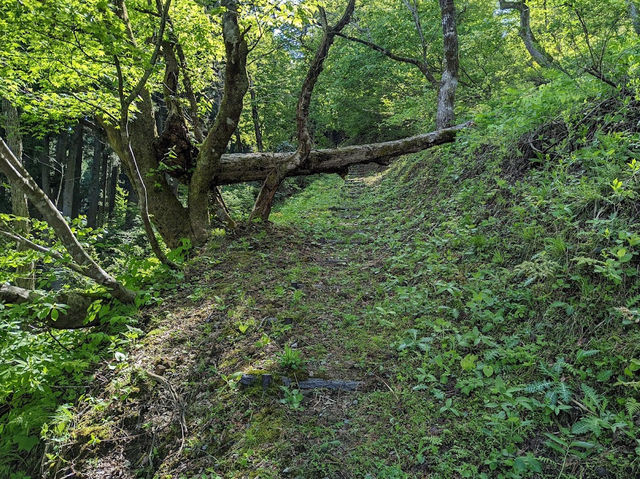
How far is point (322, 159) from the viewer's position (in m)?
7.71

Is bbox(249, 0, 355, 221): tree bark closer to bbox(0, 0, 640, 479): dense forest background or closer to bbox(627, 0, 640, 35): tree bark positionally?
bbox(0, 0, 640, 479): dense forest background

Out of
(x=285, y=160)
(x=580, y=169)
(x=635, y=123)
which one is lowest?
(x=580, y=169)

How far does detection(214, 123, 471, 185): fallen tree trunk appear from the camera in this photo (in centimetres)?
727

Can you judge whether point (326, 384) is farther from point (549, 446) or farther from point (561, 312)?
point (561, 312)

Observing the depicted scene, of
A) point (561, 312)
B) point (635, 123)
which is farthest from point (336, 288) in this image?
point (635, 123)

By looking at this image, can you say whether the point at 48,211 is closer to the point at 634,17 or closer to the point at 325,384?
the point at 325,384

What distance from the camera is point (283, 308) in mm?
4555

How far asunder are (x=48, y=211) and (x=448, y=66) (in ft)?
31.0

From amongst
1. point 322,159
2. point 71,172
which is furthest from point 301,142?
point 71,172

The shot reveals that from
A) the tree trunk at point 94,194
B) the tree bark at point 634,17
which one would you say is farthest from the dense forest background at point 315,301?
the tree trunk at point 94,194

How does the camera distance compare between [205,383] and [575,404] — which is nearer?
[575,404]

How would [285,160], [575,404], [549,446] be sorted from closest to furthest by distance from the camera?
[549,446], [575,404], [285,160]

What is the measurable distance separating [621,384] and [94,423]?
14.0 ft

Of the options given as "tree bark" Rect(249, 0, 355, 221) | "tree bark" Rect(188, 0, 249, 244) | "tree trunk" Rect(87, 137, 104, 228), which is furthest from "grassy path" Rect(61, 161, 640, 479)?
"tree trunk" Rect(87, 137, 104, 228)
